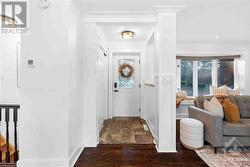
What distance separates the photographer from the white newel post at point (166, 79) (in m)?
3.10

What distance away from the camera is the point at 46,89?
248 cm

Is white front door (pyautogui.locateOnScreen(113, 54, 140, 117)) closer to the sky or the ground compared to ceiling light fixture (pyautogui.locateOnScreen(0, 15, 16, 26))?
closer to the ground

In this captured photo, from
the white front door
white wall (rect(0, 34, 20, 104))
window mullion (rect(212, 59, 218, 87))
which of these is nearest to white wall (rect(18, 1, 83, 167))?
white wall (rect(0, 34, 20, 104))

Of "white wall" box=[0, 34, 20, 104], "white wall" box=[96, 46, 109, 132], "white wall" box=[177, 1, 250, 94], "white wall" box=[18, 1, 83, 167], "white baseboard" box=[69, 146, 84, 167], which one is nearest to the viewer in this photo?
"white wall" box=[18, 1, 83, 167]

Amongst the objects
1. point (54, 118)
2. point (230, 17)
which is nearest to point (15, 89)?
point (54, 118)

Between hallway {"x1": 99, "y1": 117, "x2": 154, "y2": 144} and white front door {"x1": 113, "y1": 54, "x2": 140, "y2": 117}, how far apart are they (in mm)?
570

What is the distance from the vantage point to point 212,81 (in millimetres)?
6277

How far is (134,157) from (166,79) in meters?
1.41

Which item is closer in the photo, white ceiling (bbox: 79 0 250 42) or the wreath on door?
white ceiling (bbox: 79 0 250 42)

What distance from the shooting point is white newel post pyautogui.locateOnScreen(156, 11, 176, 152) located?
122 inches

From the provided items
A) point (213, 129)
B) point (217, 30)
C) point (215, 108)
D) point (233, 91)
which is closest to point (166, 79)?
point (215, 108)

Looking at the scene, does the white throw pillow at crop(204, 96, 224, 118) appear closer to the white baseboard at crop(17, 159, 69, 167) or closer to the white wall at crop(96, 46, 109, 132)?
the white wall at crop(96, 46, 109, 132)
